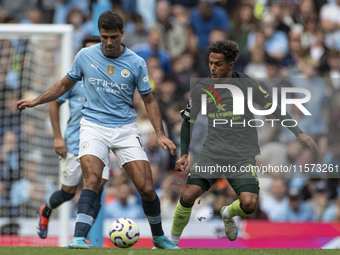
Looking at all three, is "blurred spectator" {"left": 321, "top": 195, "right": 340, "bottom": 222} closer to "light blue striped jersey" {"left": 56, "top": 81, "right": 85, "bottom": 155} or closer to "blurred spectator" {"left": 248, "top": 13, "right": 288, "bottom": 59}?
"blurred spectator" {"left": 248, "top": 13, "right": 288, "bottom": 59}

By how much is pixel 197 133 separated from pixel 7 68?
3.28 meters

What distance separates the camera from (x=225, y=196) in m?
12.3

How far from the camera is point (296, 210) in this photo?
42.0ft

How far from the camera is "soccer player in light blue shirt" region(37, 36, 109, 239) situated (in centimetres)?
942

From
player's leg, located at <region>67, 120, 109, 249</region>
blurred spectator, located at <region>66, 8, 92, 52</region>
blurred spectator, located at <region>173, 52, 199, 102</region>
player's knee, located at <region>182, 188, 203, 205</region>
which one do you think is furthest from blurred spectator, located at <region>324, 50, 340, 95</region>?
player's leg, located at <region>67, 120, 109, 249</region>

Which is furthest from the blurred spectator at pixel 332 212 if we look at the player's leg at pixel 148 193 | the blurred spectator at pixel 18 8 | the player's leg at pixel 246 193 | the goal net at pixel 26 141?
the blurred spectator at pixel 18 8

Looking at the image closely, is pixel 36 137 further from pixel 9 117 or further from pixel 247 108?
pixel 247 108

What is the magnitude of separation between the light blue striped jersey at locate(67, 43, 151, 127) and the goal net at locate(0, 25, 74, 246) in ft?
12.2

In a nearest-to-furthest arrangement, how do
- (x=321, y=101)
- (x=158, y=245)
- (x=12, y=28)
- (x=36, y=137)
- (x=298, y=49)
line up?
(x=158, y=245) → (x=12, y=28) → (x=36, y=137) → (x=321, y=101) → (x=298, y=49)

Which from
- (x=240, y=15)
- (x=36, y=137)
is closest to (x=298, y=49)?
(x=240, y=15)

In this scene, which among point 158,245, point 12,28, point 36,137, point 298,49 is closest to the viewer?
point 158,245

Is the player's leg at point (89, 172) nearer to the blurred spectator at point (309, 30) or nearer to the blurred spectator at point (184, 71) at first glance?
the blurred spectator at point (184, 71)

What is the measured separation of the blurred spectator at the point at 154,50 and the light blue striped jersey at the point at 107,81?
665cm

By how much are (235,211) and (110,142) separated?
1620 mm
